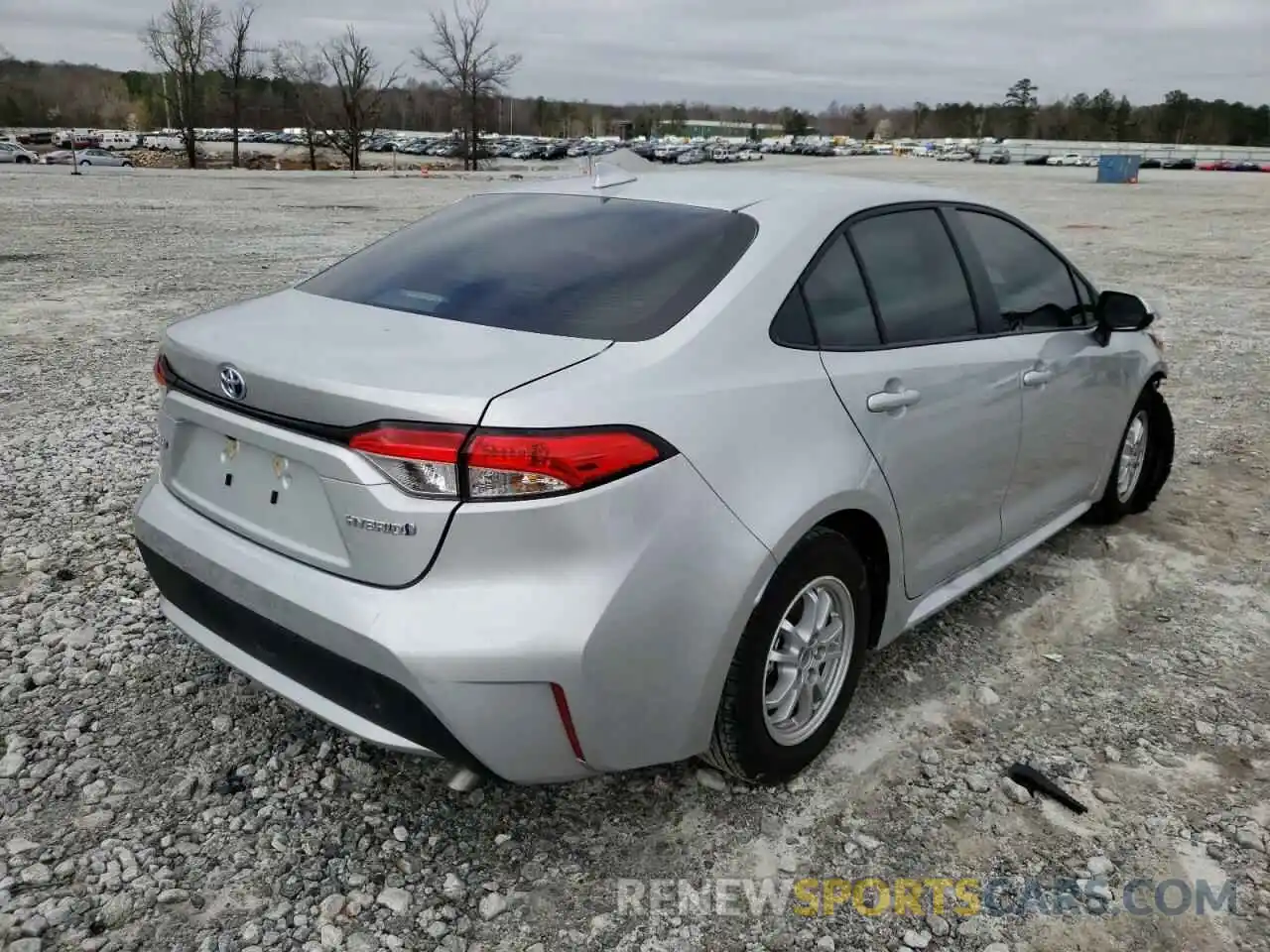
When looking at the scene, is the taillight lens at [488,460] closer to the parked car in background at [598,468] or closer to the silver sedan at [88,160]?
the parked car in background at [598,468]

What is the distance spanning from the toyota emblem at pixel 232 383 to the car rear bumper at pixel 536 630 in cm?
38

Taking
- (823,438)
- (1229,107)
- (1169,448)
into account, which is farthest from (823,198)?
(1229,107)

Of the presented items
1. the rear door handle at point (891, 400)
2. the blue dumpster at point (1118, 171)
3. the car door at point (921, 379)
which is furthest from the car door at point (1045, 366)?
the blue dumpster at point (1118, 171)

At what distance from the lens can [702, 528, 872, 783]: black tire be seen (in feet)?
8.18

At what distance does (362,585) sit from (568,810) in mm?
955

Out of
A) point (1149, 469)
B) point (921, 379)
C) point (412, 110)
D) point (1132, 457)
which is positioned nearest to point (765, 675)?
point (921, 379)

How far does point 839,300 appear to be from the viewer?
2.91 meters

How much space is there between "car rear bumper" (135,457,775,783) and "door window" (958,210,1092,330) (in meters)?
1.84

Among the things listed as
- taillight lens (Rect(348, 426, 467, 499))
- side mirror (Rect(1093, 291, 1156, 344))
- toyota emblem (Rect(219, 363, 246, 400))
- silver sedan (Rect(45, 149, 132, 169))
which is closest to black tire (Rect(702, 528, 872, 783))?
taillight lens (Rect(348, 426, 467, 499))

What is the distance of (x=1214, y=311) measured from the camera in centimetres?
1134

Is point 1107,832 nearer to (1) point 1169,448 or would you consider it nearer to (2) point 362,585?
(2) point 362,585

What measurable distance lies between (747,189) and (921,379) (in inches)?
31.8

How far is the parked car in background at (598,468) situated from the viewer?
7.00 feet

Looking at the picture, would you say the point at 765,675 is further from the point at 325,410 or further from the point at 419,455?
the point at 325,410
